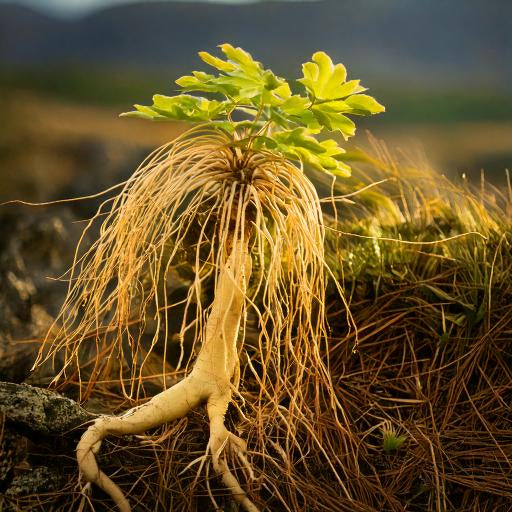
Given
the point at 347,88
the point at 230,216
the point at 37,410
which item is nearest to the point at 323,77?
the point at 347,88

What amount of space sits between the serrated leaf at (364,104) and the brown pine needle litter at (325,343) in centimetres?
16

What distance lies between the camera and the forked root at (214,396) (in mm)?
1194

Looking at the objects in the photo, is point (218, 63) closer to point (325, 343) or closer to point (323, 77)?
point (323, 77)

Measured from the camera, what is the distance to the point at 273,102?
1149 millimetres

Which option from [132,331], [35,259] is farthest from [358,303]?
[35,259]

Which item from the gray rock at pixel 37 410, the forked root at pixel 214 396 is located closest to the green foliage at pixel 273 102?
the forked root at pixel 214 396

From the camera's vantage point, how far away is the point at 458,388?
1.48m

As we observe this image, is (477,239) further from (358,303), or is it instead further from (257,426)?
(257,426)

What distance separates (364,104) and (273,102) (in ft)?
0.52

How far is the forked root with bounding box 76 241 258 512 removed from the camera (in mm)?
1194

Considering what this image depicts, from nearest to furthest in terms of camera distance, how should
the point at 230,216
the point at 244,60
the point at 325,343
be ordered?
1. the point at 244,60
2. the point at 230,216
3. the point at 325,343

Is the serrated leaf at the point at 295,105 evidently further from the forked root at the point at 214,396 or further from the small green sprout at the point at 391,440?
the small green sprout at the point at 391,440

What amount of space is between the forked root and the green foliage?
8.1 inches

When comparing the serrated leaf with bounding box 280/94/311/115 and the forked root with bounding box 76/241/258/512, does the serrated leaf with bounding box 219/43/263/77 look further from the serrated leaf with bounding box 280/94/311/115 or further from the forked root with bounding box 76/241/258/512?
the forked root with bounding box 76/241/258/512
